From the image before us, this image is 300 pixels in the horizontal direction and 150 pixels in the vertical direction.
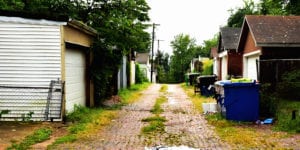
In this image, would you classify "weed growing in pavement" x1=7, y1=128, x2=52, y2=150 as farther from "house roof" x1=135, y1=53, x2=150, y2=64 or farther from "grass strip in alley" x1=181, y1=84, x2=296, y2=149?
"house roof" x1=135, y1=53, x2=150, y2=64

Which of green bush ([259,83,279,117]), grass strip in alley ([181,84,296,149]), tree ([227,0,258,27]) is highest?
tree ([227,0,258,27])

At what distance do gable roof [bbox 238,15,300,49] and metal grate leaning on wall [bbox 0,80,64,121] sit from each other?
10.5m

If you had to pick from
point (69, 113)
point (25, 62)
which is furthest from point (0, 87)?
point (69, 113)

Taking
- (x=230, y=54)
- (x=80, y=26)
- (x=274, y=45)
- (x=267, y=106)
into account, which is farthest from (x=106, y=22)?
(x=230, y=54)

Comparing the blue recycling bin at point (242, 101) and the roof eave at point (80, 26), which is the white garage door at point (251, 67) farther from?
the blue recycling bin at point (242, 101)

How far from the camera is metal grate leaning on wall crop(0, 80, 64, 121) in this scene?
13.0 metres

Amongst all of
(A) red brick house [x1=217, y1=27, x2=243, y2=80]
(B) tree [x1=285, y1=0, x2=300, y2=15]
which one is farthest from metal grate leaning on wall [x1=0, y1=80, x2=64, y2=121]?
(A) red brick house [x1=217, y1=27, x2=243, y2=80]

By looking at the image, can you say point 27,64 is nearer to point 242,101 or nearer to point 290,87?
point 242,101

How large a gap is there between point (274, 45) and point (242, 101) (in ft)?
23.6

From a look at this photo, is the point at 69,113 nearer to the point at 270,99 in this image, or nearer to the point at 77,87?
the point at 77,87

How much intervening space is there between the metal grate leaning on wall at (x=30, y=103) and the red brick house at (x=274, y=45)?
9033 mm

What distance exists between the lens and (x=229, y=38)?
3475 centimetres

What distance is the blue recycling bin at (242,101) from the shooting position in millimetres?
13656

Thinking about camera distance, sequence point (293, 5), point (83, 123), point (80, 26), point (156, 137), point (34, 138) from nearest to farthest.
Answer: point (34, 138)
point (156, 137)
point (83, 123)
point (80, 26)
point (293, 5)
